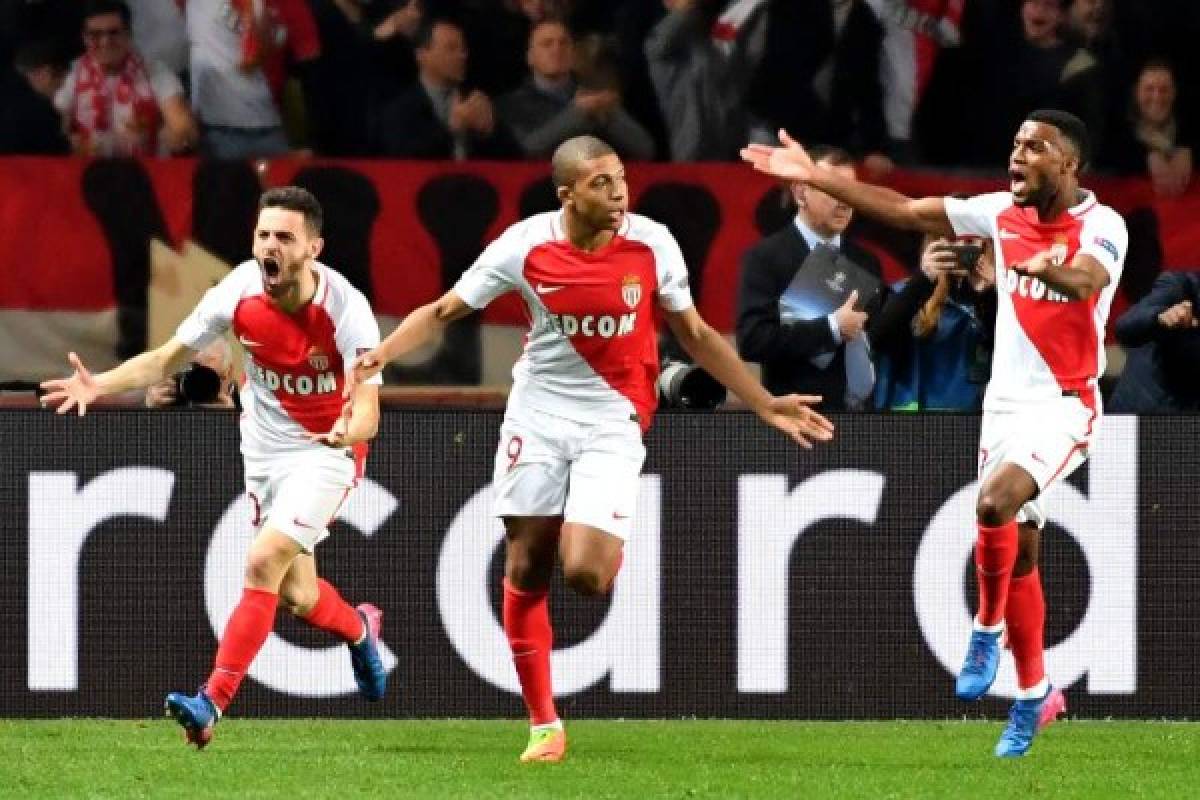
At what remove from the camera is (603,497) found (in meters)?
9.27

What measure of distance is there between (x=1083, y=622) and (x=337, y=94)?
3.82 meters

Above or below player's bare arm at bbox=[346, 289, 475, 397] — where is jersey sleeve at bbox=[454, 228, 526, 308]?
→ above

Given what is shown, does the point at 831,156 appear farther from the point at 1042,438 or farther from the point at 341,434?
the point at 341,434

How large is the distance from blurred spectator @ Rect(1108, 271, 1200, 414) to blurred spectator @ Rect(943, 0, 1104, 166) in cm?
110

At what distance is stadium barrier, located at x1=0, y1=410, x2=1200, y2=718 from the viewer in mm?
10828

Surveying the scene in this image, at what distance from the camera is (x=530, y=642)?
373 inches

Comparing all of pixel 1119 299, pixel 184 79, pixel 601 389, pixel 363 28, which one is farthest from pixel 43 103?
pixel 1119 299

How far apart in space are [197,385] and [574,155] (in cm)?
246

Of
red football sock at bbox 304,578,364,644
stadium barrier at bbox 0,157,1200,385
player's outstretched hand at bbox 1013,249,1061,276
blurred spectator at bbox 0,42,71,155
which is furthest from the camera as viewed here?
blurred spectator at bbox 0,42,71,155

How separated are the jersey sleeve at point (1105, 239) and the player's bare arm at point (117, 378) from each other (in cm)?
300

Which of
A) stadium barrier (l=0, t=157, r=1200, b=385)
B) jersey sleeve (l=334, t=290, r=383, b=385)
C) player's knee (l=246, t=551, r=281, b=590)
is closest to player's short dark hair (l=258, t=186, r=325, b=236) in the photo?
jersey sleeve (l=334, t=290, r=383, b=385)

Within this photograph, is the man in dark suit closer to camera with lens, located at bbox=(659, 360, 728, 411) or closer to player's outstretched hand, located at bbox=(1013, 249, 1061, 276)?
camera with lens, located at bbox=(659, 360, 728, 411)

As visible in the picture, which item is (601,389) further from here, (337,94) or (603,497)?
(337,94)

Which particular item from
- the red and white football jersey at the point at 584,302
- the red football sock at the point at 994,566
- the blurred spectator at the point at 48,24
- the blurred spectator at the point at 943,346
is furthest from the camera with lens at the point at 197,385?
the red football sock at the point at 994,566
